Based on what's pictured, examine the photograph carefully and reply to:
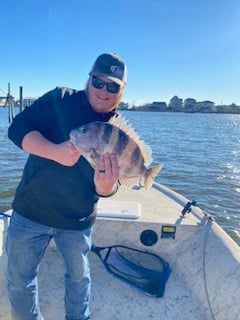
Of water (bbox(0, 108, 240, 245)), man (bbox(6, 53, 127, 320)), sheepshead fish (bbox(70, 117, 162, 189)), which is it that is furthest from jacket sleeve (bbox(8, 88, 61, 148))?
water (bbox(0, 108, 240, 245))

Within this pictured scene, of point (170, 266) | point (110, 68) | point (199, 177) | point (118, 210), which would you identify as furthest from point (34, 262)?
point (199, 177)

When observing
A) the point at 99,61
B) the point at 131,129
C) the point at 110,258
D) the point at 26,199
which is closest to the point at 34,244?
the point at 26,199

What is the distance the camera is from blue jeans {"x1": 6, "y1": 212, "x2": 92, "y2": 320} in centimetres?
194

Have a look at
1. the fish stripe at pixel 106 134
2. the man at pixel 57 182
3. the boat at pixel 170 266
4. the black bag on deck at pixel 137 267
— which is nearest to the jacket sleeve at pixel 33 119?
the man at pixel 57 182

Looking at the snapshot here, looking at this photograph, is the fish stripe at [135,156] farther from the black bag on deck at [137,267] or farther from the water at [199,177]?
the water at [199,177]

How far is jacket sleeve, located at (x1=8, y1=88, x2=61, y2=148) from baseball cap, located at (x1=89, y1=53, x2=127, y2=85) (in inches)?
13.4

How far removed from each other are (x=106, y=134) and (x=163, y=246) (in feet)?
6.07

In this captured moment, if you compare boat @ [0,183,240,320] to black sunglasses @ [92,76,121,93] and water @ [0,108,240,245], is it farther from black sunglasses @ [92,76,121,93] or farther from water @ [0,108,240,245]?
water @ [0,108,240,245]

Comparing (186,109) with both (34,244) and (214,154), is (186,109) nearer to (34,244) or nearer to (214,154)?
(214,154)

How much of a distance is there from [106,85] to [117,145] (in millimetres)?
383

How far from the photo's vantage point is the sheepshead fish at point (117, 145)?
1828 millimetres

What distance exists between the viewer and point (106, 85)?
76.4 inches

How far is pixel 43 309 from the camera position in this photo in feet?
8.79

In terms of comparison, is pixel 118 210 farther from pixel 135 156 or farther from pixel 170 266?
pixel 135 156
